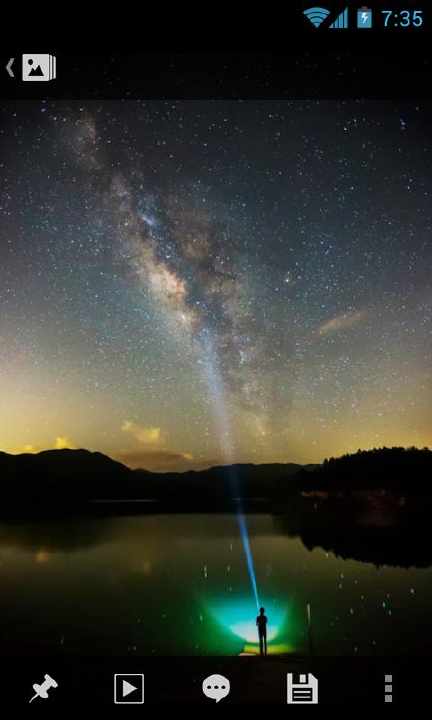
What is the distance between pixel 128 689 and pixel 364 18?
2.29 m

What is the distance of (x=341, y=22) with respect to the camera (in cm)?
156

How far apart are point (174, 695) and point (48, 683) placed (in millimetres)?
395

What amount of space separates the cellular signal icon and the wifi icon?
4 centimetres

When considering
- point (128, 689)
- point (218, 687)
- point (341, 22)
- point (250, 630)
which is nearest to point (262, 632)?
point (218, 687)

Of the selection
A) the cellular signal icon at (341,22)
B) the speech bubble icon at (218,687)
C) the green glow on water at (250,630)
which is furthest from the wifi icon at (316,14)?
the speech bubble icon at (218,687)

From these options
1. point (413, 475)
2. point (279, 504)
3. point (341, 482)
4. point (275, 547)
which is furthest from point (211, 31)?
point (275, 547)

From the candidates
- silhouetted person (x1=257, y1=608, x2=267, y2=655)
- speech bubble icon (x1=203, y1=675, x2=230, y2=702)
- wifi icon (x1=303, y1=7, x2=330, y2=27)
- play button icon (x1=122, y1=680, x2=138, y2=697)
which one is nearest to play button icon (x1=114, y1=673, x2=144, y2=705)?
play button icon (x1=122, y1=680, x2=138, y2=697)

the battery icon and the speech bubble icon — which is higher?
the battery icon

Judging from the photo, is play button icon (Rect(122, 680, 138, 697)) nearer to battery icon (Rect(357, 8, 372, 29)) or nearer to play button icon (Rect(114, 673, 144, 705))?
play button icon (Rect(114, 673, 144, 705))

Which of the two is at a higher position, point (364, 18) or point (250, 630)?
point (364, 18)

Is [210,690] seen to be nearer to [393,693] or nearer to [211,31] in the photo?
[393,693]

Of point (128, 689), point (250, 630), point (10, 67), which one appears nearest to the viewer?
point (128, 689)

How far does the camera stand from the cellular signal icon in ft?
5.11

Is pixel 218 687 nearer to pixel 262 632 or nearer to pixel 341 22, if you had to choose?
pixel 262 632
